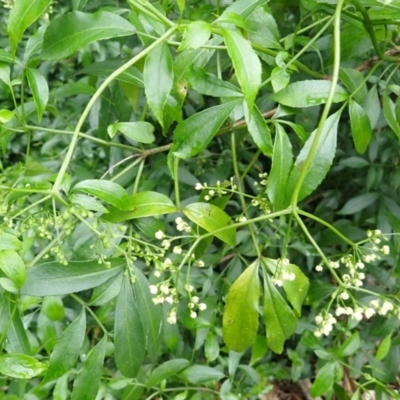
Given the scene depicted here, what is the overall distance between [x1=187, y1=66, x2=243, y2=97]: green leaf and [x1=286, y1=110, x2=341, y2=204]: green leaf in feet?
0.48

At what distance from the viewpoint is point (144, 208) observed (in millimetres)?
784

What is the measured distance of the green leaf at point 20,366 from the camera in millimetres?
720

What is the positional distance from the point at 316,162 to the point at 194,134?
205 mm

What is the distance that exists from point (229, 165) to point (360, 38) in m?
0.53

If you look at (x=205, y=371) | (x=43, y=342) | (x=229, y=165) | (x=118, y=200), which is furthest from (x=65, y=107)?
(x=118, y=200)

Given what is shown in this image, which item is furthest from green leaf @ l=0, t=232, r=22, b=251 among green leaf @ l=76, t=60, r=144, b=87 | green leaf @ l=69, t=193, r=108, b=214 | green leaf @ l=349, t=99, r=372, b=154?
green leaf @ l=349, t=99, r=372, b=154

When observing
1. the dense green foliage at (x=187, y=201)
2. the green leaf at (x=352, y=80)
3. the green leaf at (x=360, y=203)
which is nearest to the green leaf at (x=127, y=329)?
the dense green foliage at (x=187, y=201)

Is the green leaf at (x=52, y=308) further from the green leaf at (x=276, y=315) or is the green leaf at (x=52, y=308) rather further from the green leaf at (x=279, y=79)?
the green leaf at (x=279, y=79)

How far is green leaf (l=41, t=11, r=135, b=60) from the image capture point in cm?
69

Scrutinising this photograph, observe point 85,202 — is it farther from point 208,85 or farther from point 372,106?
point 372,106

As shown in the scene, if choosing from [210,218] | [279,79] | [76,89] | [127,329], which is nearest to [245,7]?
[279,79]

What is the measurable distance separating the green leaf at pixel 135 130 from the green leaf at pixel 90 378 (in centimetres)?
38

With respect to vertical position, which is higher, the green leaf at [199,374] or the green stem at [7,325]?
the green stem at [7,325]

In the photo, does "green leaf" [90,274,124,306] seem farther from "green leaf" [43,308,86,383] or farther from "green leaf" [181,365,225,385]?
"green leaf" [181,365,225,385]
